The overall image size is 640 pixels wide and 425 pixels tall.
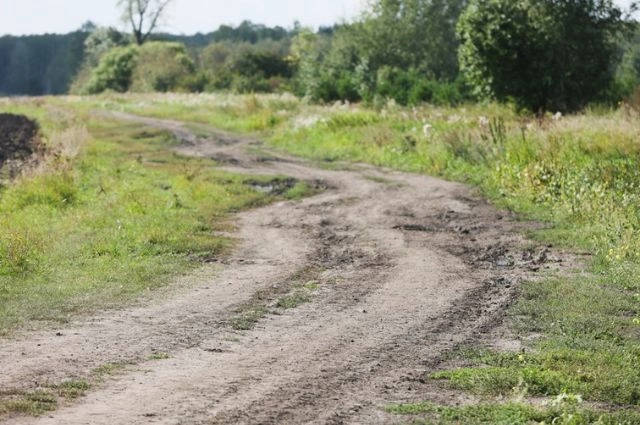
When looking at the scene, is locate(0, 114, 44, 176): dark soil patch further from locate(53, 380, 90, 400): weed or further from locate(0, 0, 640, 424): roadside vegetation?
locate(53, 380, 90, 400): weed

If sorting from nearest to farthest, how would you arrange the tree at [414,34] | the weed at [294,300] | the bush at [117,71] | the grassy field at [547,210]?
the grassy field at [547,210] → the weed at [294,300] → the tree at [414,34] → the bush at [117,71]

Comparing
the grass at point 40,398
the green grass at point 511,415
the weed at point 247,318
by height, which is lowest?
the weed at point 247,318

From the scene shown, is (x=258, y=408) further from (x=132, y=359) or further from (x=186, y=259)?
(x=186, y=259)

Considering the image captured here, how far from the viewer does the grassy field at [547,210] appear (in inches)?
273

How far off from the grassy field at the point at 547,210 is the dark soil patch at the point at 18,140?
25.5 ft

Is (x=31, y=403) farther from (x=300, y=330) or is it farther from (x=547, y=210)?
(x=547, y=210)

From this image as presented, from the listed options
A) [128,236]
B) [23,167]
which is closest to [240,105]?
[23,167]

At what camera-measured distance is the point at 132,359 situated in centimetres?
777

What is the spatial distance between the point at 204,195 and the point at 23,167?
5.39 m

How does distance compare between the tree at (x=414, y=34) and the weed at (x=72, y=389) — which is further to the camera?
the tree at (x=414, y=34)

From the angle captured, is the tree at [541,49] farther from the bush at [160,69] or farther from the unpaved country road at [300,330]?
the bush at [160,69]

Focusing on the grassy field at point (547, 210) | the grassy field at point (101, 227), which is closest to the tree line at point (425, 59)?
the grassy field at point (547, 210)

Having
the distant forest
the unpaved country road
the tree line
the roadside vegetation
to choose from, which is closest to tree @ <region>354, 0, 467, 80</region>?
the tree line

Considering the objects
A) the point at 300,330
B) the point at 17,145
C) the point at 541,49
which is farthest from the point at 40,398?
the point at 541,49
